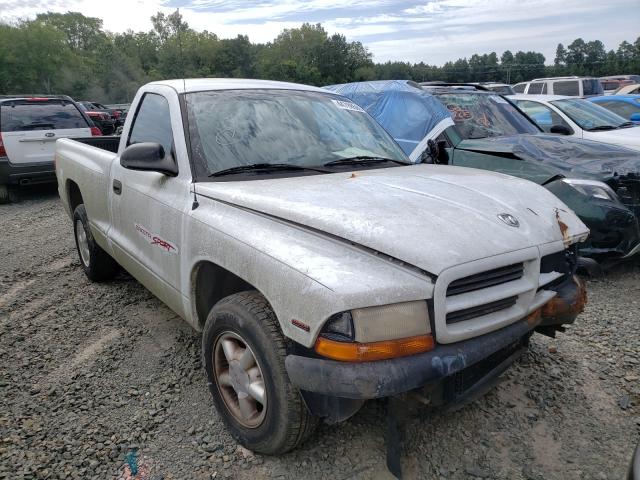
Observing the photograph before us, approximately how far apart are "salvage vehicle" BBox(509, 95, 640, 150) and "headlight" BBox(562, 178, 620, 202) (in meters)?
2.40

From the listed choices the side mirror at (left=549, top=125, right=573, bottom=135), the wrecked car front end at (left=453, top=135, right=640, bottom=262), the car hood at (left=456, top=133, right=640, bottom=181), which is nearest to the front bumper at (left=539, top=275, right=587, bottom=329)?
the wrecked car front end at (left=453, top=135, right=640, bottom=262)

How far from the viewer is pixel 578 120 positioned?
23.9 ft

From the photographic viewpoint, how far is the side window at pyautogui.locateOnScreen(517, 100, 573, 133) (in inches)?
293

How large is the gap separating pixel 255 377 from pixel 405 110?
4.91 meters

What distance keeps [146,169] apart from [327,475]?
1.89 metres

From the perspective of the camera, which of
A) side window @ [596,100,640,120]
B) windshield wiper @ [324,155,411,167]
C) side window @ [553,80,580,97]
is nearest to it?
windshield wiper @ [324,155,411,167]

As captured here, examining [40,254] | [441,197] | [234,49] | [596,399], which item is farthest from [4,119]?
[234,49]

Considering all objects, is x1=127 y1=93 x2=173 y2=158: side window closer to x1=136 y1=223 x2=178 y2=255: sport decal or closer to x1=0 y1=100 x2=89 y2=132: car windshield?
x1=136 y1=223 x2=178 y2=255: sport decal

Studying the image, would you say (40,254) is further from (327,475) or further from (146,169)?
(327,475)

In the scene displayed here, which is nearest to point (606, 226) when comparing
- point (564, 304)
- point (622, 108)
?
point (564, 304)

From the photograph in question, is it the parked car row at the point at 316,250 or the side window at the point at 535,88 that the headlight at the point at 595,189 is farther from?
the side window at the point at 535,88

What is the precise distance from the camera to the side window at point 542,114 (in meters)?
7.45

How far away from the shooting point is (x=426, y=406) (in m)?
2.06

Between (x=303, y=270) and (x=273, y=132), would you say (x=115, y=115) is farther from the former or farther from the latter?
(x=303, y=270)
